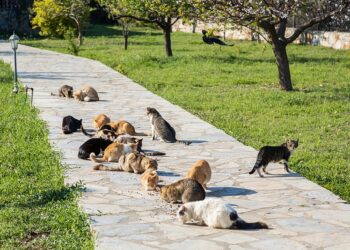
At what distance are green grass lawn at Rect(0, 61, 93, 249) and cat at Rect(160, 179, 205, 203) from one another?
86 cm

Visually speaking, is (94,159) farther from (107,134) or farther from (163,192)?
(163,192)

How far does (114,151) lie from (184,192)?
2135 mm

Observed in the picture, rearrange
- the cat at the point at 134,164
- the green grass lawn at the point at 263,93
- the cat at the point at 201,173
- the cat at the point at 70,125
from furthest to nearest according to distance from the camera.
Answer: the cat at the point at 70,125
the green grass lawn at the point at 263,93
the cat at the point at 134,164
the cat at the point at 201,173

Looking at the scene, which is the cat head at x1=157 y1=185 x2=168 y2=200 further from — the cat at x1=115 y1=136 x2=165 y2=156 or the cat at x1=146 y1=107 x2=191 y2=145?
the cat at x1=146 y1=107 x2=191 y2=145

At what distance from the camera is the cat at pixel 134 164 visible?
25.7ft

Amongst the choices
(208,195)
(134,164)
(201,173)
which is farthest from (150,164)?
(208,195)

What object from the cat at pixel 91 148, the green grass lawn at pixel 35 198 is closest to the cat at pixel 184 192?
Answer: the green grass lawn at pixel 35 198

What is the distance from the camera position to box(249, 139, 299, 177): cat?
25.2 feet

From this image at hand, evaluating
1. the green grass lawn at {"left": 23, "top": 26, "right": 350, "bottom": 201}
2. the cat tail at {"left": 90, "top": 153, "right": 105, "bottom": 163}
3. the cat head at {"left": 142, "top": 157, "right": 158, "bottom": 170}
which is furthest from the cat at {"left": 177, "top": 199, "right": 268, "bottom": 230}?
the cat tail at {"left": 90, "top": 153, "right": 105, "bottom": 163}

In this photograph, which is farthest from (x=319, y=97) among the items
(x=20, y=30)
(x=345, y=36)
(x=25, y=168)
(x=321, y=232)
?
(x=20, y=30)

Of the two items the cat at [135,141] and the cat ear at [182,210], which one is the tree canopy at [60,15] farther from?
the cat ear at [182,210]

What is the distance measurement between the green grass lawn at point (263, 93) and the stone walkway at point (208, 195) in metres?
0.55

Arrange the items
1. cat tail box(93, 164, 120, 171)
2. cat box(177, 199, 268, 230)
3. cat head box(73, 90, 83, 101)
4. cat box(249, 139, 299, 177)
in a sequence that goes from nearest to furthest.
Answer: cat box(177, 199, 268, 230)
cat box(249, 139, 299, 177)
cat tail box(93, 164, 120, 171)
cat head box(73, 90, 83, 101)

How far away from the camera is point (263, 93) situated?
14.8 meters
